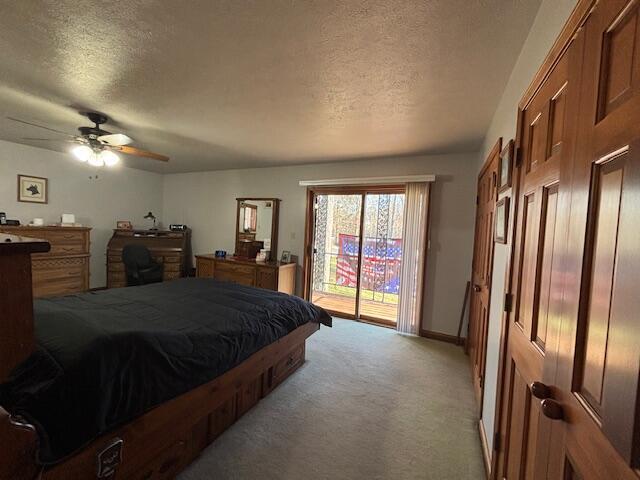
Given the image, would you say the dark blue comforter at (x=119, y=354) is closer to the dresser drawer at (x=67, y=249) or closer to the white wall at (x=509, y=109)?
the white wall at (x=509, y=109)

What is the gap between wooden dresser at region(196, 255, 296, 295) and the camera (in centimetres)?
429

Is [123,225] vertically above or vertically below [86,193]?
below

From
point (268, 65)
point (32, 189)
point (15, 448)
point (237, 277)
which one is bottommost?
point (237, 277)

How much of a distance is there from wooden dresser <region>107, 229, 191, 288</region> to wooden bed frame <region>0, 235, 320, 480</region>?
11.6 feet

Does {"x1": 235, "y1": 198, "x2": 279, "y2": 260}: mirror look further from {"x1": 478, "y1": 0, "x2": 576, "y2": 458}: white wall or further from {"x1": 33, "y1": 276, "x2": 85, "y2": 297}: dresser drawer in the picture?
{"x1": 478, "y1": 0, "x2": 576, "y2": 458}: white wall

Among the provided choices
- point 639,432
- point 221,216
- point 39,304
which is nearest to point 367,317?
point 221,216

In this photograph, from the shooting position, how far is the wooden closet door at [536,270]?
0.86 meters

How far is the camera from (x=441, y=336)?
12.2 feet

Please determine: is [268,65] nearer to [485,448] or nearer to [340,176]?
[340,176]

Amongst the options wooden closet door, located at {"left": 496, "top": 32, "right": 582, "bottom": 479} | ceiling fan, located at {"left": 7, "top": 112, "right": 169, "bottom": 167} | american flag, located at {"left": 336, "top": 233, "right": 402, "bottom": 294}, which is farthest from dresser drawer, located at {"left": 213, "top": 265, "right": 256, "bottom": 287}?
wooden closet door, located at {"left": 496, "top": 32, "right": 582, "bottom": 479}

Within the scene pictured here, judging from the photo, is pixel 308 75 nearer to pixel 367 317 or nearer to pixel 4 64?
pixel 4 64

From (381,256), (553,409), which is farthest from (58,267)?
(553,409)

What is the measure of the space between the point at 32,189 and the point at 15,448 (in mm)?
5393

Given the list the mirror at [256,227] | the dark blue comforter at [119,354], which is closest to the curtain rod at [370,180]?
the mirror at [256,227]
